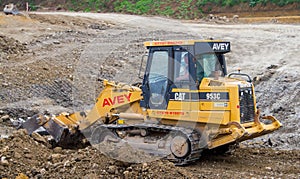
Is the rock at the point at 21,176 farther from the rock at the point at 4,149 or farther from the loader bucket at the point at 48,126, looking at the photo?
the loader bucket at the point at 48,126

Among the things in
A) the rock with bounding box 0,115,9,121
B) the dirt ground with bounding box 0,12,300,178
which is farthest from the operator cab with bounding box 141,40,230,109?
the rock with bounding box 0,115,9,121

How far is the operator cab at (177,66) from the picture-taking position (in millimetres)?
10375

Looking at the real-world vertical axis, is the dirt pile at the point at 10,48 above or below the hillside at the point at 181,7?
below

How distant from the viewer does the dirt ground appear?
966 centimetres

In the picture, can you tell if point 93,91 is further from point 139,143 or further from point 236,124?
point 236,124

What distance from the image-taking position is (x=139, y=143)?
1091cm

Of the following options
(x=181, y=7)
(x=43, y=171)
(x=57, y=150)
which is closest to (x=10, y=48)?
(x=57, y=150)

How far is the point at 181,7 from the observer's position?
36656 millimetres

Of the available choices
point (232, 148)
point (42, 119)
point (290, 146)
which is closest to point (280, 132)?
point (290, 146)

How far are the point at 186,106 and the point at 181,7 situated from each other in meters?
26.9

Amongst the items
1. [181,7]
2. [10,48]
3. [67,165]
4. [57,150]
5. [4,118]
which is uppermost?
[181,7]

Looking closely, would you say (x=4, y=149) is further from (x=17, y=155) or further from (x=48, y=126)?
(x=48, y=126)

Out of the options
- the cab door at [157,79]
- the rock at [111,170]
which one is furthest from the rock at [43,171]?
the cab door at [157,79]

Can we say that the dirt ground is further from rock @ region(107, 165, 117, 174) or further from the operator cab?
the operator cab
